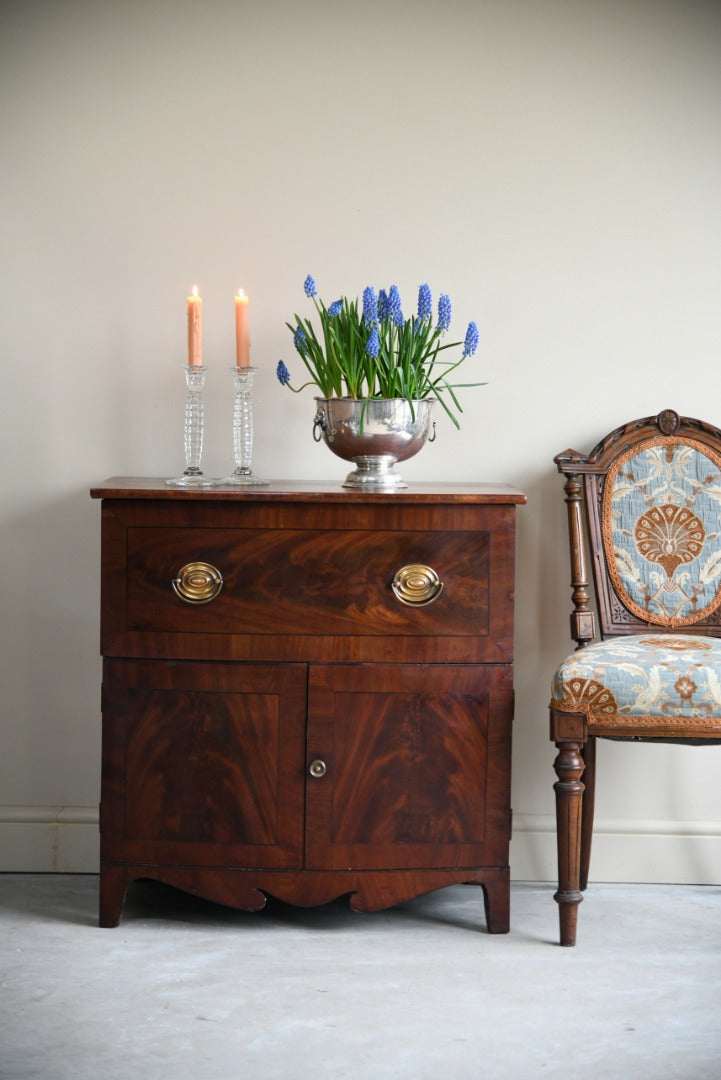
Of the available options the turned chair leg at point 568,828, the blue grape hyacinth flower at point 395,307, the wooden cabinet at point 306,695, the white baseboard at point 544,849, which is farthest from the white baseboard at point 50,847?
the blue grape hyacinth flower at point 395,307

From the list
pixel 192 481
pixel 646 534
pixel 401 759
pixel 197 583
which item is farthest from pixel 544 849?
pixel 192 481

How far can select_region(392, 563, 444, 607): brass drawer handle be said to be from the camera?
2141mm

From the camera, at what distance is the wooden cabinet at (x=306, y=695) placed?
2137mm

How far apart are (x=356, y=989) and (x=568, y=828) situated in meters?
0.48

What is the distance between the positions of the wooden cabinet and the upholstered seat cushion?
137mm

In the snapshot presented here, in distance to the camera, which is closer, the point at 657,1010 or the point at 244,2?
the point at 657,1010

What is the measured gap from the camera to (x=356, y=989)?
1.96 meters

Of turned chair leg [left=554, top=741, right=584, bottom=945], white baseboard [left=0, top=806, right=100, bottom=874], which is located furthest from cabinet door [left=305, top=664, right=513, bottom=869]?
white baseboard [left=0, top=806, right=100, bottom=874]

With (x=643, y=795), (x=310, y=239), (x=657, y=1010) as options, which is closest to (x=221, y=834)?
(x=657, y=1010)

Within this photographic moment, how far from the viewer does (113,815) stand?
2.17m

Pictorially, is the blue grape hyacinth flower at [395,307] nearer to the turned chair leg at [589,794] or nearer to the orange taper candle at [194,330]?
the orange taper candle at [194,330]

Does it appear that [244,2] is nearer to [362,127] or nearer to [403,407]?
[362,127]

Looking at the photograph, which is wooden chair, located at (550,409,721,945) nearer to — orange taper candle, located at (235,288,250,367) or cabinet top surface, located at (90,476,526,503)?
cabinet top surface, located at (90,476,526,503)

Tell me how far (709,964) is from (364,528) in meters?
1.00
